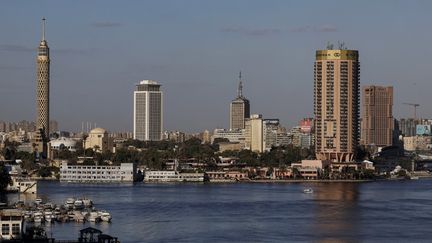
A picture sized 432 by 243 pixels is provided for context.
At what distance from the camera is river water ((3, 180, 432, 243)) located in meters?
20.7

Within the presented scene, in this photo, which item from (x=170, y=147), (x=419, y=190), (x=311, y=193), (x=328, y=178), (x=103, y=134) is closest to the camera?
(x=311, y=193)

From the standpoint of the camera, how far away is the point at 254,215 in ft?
83.9

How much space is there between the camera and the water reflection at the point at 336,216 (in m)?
21.0

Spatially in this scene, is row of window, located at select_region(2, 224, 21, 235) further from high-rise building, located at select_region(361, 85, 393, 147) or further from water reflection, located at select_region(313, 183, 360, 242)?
high-rise building, located at select_region(361, 85, 393, 147)

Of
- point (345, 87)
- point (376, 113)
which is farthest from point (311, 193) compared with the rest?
point (376, 113)

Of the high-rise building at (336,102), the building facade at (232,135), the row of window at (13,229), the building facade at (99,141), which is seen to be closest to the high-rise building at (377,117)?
the building facade at (232,135)

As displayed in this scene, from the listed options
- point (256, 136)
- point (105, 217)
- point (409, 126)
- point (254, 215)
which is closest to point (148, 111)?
point (256, 136)

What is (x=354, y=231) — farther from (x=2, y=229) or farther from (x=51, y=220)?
(x=2, y=229)

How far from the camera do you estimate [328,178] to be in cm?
5025

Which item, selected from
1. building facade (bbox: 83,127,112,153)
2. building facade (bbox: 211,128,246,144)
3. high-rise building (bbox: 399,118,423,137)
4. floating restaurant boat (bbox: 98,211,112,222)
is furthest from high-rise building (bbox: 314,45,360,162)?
high-rise building (bbox: 399,118,423,137)

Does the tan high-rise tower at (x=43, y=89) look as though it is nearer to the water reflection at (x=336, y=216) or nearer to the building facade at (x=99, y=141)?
the building facade at (x=99, y=141)

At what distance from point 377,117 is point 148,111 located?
17.2 m

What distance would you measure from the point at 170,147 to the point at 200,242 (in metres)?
49.2

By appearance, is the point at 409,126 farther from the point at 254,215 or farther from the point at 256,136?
the point at 254,215
